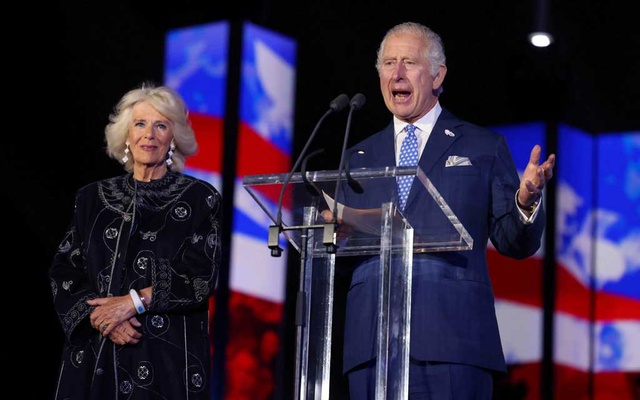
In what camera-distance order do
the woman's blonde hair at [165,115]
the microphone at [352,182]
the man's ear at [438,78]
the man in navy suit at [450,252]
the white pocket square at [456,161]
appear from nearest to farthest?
the microphone at [352,182] < the man in navy suit at [450,252] < the white pocket square at [456,161] < the man's ear at [438,78] < the woman's blonde hair at [165,115]

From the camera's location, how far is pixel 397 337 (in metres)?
2.75

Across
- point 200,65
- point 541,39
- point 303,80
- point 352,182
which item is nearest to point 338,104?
point 352,182

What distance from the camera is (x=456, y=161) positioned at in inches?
125

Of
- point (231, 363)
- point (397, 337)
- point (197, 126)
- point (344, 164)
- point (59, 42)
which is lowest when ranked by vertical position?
point (231, 363)

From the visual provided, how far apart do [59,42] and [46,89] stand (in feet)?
0.82

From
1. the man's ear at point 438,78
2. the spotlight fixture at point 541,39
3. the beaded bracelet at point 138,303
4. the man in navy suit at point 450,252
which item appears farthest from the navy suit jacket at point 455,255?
the spotlight fixture at point 541,39

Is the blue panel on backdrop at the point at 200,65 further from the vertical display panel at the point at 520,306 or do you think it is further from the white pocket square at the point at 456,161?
the white pocket square at the point at 456,161

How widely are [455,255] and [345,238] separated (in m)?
0.34

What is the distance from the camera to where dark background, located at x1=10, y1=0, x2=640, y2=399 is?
5.41 metres

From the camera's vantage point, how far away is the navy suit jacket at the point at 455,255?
2.95m

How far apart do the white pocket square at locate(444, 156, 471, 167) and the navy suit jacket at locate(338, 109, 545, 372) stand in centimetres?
1

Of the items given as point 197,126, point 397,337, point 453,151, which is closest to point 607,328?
point 197,126

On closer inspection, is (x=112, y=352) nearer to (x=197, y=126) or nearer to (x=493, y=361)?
(x=493, y=361)

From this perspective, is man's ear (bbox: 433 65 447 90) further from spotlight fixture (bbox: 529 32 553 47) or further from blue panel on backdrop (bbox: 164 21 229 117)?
blue panel on backdrop (bbox: 164 21 229 117)
